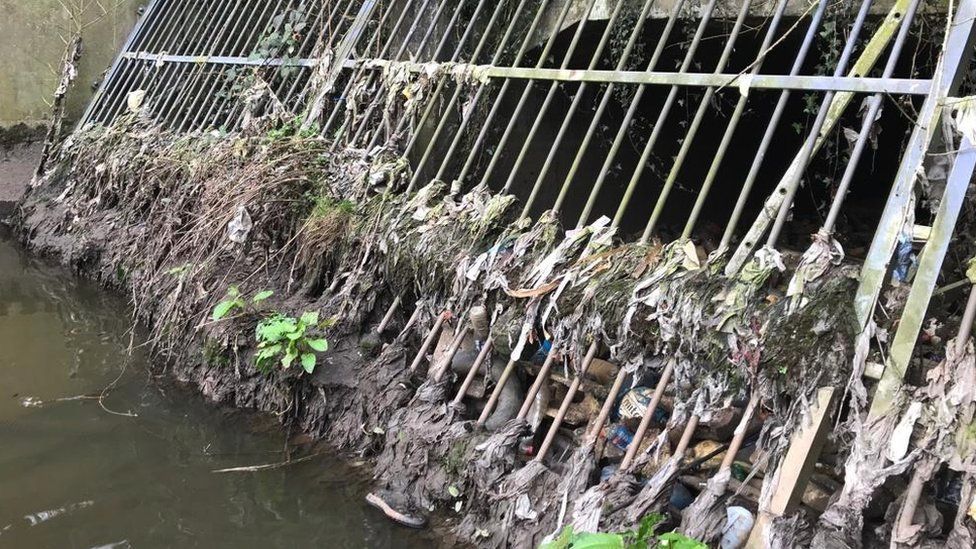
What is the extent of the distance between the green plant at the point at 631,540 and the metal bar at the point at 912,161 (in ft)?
3.06

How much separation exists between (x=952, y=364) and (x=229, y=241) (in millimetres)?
3790

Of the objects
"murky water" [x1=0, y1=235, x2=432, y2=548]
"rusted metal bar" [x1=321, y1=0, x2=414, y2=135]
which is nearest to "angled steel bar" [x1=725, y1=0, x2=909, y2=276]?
"murky water" [x1=0, y1=235, x2=432, y2=548]

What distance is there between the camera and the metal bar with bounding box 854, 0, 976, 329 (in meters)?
2.34

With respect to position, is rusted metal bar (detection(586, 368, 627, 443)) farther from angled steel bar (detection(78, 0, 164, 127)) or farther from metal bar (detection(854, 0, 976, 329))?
angled steel bar (detection(78, 0, 164, 127))

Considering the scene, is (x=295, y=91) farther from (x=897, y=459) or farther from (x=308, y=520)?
(x=897, y=459)

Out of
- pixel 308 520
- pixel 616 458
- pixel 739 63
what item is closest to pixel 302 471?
pixel 308 520

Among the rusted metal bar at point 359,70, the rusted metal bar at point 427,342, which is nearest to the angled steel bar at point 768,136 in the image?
the rusted metal bar at point 427,342

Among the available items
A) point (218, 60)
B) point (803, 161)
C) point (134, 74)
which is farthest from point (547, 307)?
point (134, 74)

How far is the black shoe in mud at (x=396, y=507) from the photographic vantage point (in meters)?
2.85

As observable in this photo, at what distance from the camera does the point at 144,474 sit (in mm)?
3143

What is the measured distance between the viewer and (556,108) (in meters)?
5.82

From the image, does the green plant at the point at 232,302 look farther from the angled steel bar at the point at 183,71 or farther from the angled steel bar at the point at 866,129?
the angled steel bar at the point at 183,71

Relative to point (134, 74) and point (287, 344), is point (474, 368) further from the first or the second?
point (134, 74)

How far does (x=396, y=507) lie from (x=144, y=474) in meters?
1.18
